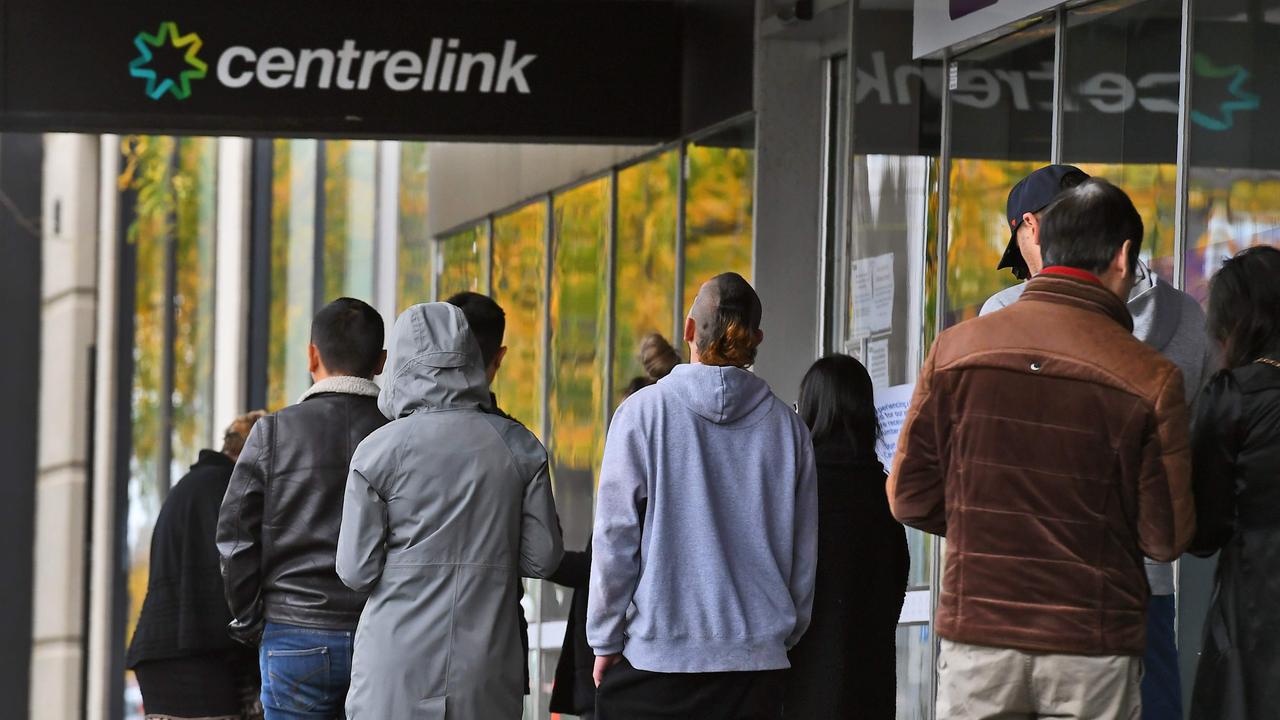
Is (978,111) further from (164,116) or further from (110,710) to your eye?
(110,710)

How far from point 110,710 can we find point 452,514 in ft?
48.2

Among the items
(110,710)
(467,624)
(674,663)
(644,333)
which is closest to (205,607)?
(467,624)

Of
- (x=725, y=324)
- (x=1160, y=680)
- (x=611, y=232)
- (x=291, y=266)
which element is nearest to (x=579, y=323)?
(x=611, y=232)

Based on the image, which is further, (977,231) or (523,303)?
(523,303)

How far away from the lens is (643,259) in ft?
40.6

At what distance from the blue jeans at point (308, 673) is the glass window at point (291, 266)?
1722 centimetres

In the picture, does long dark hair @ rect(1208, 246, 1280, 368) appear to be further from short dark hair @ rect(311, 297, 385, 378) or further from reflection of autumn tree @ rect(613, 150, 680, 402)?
reflection of autumn tree @ rect(613, 150, 680, 402)

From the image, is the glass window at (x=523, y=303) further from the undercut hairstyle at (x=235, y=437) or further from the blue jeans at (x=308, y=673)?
the blue jeans at (x=308, y=673)

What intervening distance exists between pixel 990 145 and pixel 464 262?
9.15 metres

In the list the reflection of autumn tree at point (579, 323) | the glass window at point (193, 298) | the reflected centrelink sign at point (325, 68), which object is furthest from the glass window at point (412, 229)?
the reflected centrelink sign at point (325, 68)

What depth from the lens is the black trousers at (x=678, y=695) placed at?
17.2 feet

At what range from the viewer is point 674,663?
519 cm

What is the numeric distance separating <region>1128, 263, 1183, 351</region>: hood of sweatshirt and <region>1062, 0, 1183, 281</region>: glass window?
1.73 meters

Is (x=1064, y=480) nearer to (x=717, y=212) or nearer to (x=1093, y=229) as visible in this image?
(x=1093, y=229)
